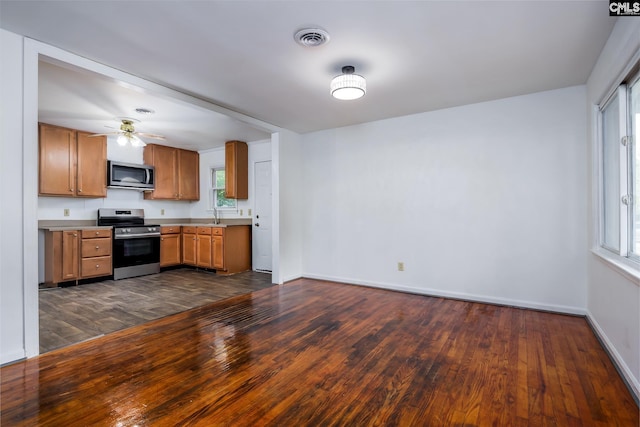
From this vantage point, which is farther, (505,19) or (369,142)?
(369,142)

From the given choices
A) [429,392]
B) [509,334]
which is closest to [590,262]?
[509,334]

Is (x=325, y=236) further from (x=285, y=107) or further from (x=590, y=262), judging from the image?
(x=590, y=262)

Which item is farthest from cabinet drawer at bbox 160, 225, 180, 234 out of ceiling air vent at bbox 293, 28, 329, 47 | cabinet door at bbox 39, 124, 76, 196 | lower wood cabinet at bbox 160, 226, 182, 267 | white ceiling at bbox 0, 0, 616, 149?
ceiling air vent at bbox 293, 28, 329, 47

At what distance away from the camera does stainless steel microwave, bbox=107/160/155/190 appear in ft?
17.6

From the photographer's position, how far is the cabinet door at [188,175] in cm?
641

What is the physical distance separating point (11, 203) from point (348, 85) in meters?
→ 2.72

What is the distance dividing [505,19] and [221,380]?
3.08 m

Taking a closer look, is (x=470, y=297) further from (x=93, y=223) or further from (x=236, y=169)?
(x=93, y=223)

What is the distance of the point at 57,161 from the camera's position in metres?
4.75

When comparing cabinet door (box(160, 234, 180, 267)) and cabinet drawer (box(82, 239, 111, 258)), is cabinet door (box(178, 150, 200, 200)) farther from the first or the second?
cabinet drawer (box(82, 239, 111, 258))

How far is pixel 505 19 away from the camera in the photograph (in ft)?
6.89

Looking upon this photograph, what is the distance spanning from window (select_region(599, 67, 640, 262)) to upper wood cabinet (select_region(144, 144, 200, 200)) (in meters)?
6.52

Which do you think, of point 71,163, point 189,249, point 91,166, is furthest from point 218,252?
point 71,163

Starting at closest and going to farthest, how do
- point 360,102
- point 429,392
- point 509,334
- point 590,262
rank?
1. point 429,392
2. point 509,334
3. point 590,262
4. point 360,102
